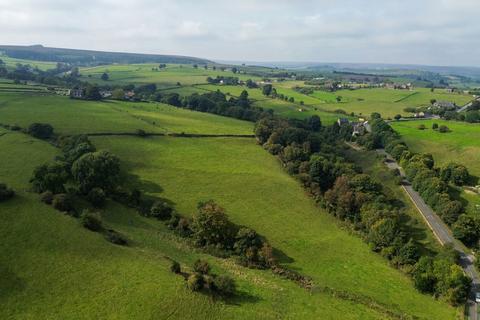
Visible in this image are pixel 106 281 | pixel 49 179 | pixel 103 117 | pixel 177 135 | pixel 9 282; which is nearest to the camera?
pixel 9 282

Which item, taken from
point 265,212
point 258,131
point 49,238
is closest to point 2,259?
point 49,238

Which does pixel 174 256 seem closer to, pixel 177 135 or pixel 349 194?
pixel 349 194

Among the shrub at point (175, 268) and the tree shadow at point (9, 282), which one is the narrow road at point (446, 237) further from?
the tree shadow at point (9, 282)

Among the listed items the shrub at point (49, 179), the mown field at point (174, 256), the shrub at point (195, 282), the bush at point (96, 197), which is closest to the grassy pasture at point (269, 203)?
the mown field at point (174, 256)

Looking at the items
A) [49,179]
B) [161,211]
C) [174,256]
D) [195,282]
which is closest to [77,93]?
[49,179]

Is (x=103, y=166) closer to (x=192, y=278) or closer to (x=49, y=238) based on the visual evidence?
(x=49, y=238)
